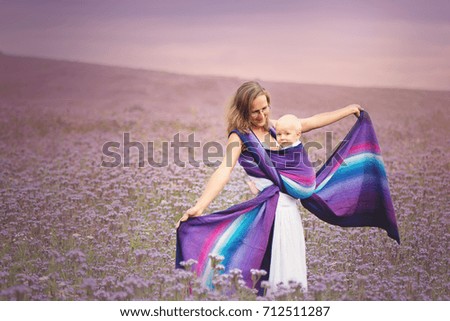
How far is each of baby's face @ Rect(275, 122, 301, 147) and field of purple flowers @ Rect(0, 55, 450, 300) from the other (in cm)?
74

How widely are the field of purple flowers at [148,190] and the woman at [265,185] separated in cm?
11

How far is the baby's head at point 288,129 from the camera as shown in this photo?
392 centimetres

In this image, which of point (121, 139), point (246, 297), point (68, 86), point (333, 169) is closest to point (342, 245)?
point (333, 169)

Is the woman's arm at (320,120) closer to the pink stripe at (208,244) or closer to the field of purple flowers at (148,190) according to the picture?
the pink stripe at (208,244)

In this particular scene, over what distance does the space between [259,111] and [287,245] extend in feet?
2.35

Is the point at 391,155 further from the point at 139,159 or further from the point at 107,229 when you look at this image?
the point at 107,229

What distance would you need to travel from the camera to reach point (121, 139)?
6.56 meters

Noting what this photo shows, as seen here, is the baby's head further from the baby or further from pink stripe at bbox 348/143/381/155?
pink stripe at bbox 348/143/381/155

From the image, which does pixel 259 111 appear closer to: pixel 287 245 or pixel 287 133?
pixel 287 133

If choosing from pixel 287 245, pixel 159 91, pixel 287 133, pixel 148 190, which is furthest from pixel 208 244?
pixel 159 91

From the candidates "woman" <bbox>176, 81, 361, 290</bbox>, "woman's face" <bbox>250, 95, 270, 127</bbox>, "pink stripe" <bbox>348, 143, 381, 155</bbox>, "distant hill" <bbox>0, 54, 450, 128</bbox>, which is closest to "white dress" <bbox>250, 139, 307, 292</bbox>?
"woman" <bbox>176, 81, 361, 290</bbox>

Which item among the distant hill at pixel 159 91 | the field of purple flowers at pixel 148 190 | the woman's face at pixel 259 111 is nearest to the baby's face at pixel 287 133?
the woman's face at pixel 259 111

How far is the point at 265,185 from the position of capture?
4062mm

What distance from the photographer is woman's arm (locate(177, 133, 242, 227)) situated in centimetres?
396
